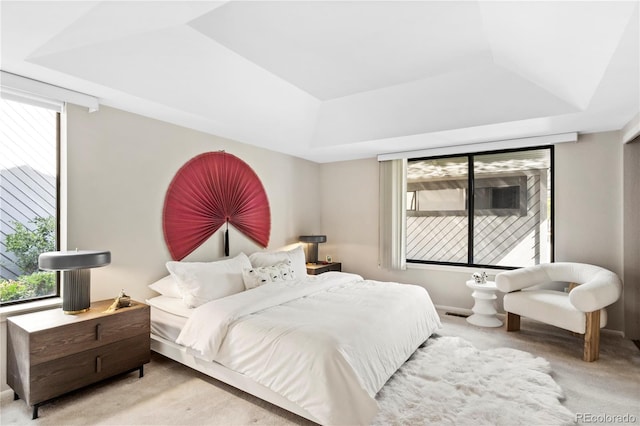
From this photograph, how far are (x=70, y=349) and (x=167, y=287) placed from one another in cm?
96

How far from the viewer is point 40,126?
268 cm

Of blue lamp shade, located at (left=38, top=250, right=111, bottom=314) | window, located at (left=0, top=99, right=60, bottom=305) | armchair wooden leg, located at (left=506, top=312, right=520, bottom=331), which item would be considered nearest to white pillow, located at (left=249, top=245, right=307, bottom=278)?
blue lamp shade, located at (left=38, top=250, right=111, bottom=314)

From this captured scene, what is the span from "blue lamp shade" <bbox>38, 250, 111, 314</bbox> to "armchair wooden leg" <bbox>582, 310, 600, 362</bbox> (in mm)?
4115

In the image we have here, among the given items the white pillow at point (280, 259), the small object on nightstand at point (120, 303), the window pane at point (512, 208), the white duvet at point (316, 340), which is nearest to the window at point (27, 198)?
the small object on nightstand at point (120, 303)

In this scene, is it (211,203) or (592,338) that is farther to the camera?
(211,203)

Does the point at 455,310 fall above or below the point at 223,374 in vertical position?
below

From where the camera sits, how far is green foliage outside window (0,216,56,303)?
250 centimetres

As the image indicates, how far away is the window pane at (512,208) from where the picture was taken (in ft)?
14.4

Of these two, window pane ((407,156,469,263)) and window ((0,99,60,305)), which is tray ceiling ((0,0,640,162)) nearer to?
window ((0,99,60,305))

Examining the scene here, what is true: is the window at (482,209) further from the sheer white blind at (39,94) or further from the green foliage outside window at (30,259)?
the green foliage outside window at (30,259)

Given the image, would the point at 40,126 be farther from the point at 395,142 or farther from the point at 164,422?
the point at 395,142

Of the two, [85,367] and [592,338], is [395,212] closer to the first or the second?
[592,338]

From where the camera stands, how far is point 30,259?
259cm

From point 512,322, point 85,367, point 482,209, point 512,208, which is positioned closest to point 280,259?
point 85,367
